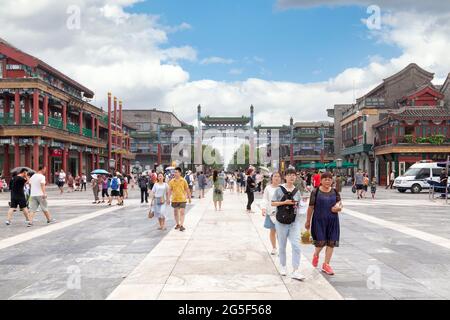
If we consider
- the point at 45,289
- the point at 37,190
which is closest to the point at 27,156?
the point at 37,190

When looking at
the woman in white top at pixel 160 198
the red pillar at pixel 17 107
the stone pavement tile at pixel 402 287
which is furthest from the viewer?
the red pillar at pixel 17 107

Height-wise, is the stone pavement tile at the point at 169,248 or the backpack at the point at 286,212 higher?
the backpack at the point at 286,212

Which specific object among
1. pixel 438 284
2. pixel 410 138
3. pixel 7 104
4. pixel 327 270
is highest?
pixel 7 104

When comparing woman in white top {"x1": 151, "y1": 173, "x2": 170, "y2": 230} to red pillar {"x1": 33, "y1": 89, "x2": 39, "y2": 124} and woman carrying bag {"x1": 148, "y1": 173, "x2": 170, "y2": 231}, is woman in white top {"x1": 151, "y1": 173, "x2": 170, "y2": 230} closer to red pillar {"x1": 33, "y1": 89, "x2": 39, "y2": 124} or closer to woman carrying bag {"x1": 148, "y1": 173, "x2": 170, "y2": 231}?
woman carrying bag {"x1": 148, "y1": 173, "x2": 170, "y2": 231}

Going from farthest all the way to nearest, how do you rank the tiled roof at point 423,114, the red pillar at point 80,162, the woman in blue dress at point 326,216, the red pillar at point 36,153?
the red pillar at point 80,162 < the tiled roof at point 423,114 < the red pillar at point 36,153 < the woman in blue dress at point 326,216

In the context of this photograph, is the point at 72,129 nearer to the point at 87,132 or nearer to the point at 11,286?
the point at 87,132

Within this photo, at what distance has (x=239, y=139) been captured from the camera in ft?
273

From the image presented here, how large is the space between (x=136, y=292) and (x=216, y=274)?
1381mm

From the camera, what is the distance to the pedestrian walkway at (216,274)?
18.5 ft

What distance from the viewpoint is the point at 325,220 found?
6.71 meters

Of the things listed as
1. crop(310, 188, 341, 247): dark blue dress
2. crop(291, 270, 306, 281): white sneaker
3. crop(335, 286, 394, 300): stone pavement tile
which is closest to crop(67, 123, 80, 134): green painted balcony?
crop(310, 188, 341, 247): dark blue dress

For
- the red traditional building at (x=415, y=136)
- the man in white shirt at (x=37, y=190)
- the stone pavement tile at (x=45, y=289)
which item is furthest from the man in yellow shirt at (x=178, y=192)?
the red traditional building at (x=415, y=136)

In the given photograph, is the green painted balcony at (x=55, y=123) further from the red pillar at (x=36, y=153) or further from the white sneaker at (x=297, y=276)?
the white sneaker at (x=297, y=276)
